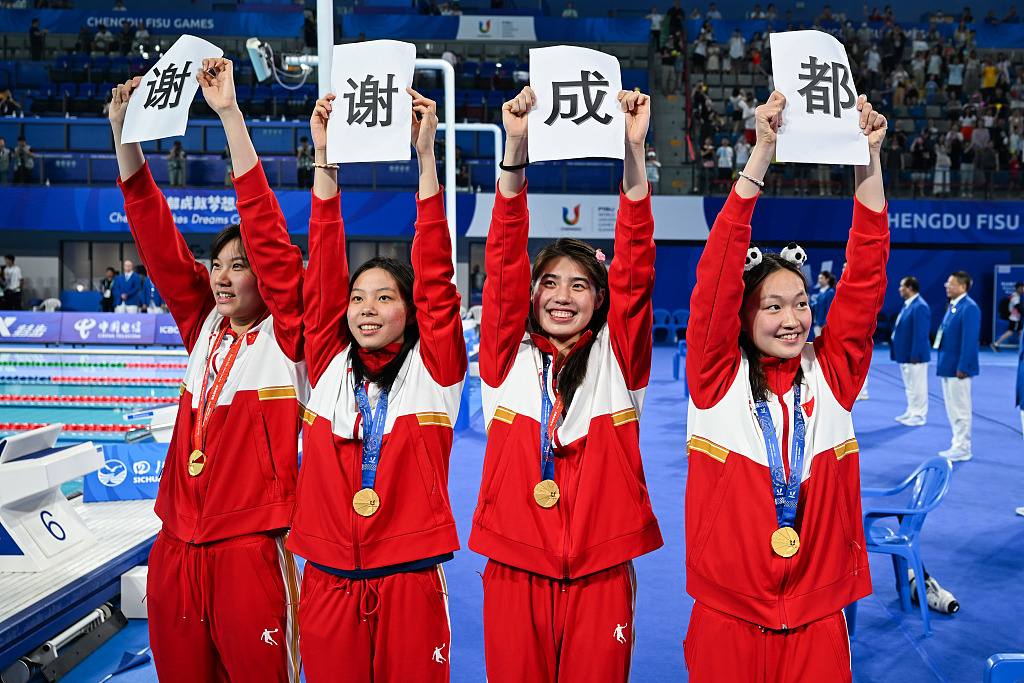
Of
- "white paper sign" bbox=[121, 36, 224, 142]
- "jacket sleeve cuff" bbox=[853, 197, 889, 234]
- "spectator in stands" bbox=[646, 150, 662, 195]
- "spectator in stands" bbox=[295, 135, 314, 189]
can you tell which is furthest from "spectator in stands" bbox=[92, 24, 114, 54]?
"jacket sleeve cuff" bbox=[853, 197, 889, 234]

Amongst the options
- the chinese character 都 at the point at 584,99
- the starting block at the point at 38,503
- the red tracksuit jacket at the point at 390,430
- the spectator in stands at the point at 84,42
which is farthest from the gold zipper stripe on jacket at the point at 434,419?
the spectator in stands at the point at 84,42

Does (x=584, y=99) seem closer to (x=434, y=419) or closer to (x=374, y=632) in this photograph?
(x=434, y=419)

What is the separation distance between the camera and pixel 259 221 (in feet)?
8.01

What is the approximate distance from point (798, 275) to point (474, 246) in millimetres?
17908

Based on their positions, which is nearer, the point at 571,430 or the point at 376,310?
the point at 571,430

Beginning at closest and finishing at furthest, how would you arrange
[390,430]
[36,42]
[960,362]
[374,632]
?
[374,632] < [390,430] < [960,362] < [36,42]

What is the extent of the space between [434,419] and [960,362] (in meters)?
7.76

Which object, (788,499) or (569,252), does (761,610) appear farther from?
(569,252)

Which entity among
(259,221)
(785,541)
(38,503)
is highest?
(259,221)

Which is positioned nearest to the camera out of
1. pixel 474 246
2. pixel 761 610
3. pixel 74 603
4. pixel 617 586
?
pixel 761 610

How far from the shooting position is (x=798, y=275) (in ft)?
7.27

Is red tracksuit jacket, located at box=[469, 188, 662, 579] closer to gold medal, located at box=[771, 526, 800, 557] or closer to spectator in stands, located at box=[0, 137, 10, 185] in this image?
gold medal, located at box=[771, 526, 800, 557]

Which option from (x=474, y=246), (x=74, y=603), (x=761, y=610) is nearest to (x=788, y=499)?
(x=761, y=610)

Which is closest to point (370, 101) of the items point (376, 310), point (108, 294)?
point (376, 310)
